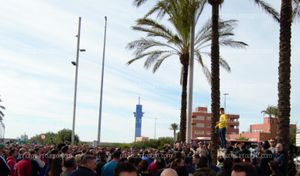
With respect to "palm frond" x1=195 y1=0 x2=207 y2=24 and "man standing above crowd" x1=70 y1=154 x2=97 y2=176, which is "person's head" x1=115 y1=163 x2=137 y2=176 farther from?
"palm frond" x1=195 y1=0 x2=207 y2=24

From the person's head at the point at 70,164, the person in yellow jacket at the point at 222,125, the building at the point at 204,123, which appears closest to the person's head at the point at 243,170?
the person's head at the point at 70,164

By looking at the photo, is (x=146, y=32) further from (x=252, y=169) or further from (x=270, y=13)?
(x=252, y=169)

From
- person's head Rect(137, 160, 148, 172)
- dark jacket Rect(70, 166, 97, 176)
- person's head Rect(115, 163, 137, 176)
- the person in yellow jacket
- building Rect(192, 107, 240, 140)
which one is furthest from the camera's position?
building Rect(192, 107, 240, 140)

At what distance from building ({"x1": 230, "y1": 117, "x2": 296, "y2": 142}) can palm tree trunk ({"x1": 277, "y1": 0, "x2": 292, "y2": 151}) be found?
7122cm

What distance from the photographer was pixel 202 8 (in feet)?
79.5

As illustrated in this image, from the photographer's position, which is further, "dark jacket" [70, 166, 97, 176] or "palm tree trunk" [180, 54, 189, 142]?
"palm tree trunk" [180, 54, 189, 142]

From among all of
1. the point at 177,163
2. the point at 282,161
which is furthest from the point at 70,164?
the point at 282,161

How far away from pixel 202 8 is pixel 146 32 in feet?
19.0

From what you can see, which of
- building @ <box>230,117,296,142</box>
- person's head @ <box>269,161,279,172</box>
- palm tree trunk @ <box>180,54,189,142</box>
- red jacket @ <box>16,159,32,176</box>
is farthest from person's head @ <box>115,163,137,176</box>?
building @ <box>230,117,296,142</box>

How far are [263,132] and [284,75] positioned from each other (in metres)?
88.8

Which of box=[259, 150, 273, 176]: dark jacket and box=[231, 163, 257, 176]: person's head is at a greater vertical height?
box=[231, 163, 257, 176]: person's head

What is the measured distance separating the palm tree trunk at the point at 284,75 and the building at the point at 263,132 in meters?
71.2

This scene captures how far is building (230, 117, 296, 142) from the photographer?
94.8 m

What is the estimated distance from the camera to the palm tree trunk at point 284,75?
15969mm
